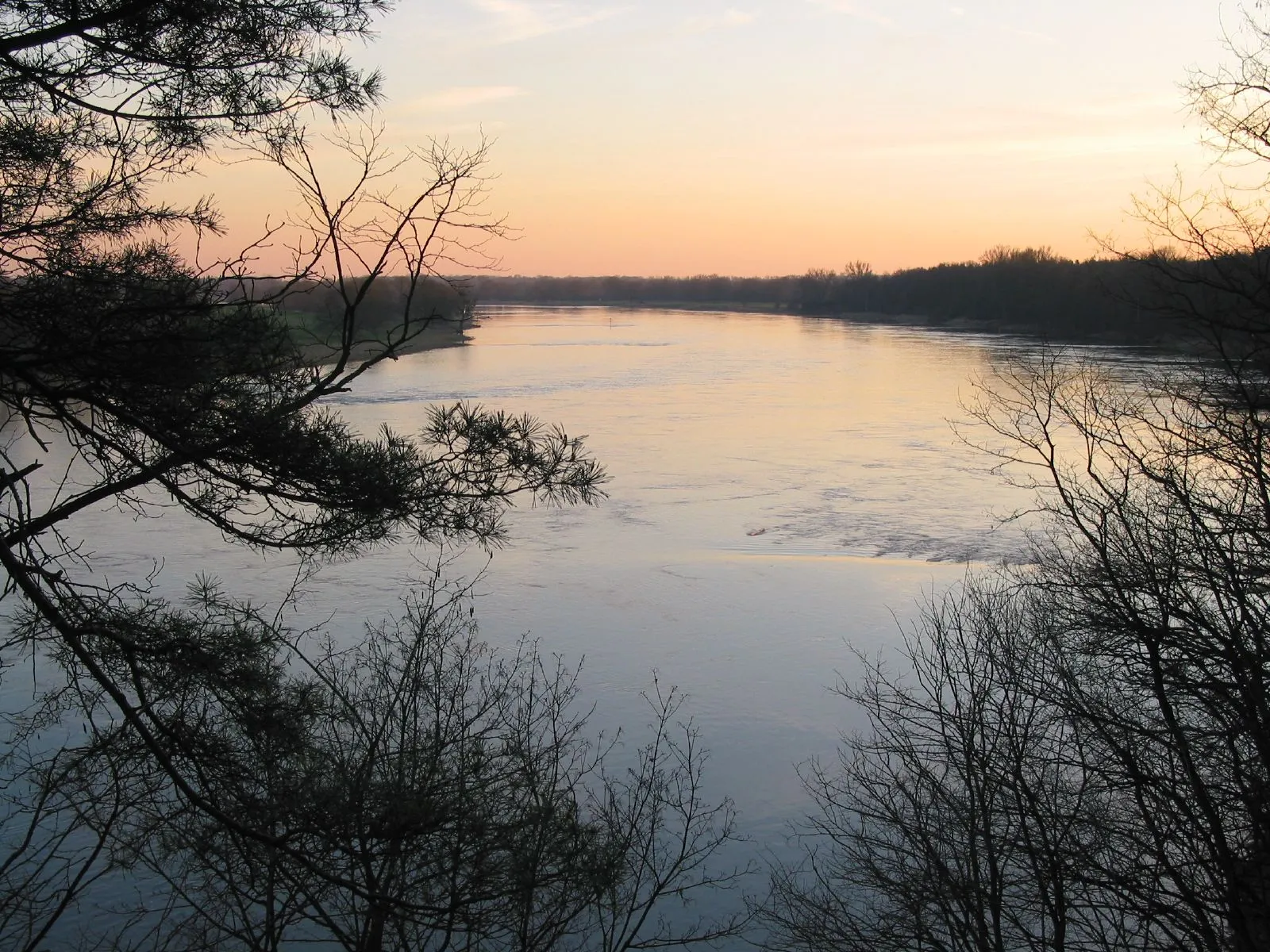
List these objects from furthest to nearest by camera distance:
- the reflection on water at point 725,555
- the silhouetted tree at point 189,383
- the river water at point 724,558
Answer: the reflection on water at point 725,555, the river water at point 724,558, the silhouetted tree at point 189,383

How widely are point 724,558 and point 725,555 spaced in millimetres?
90

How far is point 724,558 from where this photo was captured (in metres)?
11.9

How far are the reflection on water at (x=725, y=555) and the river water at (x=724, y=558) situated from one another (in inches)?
1.3

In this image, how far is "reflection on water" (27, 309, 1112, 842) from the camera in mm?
8578

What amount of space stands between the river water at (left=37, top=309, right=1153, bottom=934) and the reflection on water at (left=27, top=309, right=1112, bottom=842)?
0.11 ft

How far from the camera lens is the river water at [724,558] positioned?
27.8ft

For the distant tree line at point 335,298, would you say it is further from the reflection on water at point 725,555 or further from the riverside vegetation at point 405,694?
the reflection on water at point 725,555

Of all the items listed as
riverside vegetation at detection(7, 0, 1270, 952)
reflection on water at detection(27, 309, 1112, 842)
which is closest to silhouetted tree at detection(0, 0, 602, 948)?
riverside vegetation at detection(7, 0, 1270, 952)

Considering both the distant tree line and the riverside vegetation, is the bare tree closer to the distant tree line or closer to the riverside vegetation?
the riverside vegetation

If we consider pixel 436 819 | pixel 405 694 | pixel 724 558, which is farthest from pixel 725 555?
pixel 436 819

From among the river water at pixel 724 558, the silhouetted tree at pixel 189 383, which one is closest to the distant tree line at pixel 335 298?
the silhouetted tree at pixel 189 383

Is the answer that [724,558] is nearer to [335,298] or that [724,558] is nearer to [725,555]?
[725,555]

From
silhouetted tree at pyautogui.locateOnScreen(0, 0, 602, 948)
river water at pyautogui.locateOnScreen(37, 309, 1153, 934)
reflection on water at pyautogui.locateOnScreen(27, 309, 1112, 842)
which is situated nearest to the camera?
silhouetted tree at pyautogui.locateOnScreen(0, 0, 602, 948)

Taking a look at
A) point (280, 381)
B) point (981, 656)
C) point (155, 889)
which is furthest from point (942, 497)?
point (280, 381)
